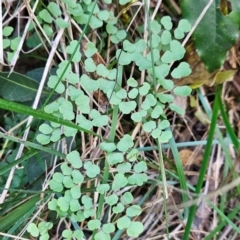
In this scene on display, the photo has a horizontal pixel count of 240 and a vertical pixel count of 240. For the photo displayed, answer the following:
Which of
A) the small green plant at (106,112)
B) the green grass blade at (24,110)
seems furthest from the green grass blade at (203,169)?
the green grass blade at (24,110)

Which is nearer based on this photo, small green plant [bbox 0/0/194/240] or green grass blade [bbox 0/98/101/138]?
green grass blade [bbox 0/98/101/138]

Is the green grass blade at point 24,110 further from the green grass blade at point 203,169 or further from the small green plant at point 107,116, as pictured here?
the green grass blade at point 203,169

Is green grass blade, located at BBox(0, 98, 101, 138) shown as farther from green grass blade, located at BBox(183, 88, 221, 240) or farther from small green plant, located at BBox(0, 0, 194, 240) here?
green grass blade, located at BBox(183, 88, 221, 240)

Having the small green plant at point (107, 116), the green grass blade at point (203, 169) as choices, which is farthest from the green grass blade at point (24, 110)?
the green grass blade at point (203, 169)

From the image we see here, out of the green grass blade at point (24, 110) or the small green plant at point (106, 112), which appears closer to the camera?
the green grass blade at point (24, 110)

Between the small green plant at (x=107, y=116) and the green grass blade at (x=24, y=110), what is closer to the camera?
the green grass blade at (x=24, y=110)

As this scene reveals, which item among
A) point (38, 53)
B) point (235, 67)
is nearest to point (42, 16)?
point (38, 53)

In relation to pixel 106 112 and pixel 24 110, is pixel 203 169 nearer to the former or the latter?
pixel 106 112

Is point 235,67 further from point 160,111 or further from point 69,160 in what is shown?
point 69,160

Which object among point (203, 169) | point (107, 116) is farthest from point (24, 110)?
point (203, 169)

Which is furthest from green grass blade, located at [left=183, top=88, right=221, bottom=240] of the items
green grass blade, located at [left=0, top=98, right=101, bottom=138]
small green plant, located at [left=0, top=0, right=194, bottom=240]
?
green grass blade, located at [left=0, top=98, right=101, bottom=138]

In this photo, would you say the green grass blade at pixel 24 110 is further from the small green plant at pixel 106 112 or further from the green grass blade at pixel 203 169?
the green grass blade at pixel 203 169
